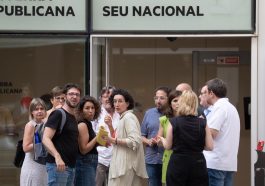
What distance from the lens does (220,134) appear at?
7.34 metres

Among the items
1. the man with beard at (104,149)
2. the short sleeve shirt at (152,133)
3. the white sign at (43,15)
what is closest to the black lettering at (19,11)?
the white sign at (43,15)

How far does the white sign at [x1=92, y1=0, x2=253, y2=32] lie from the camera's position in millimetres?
9609

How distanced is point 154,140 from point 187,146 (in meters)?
1.39

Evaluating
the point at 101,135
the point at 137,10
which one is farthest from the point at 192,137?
the point at 137,10

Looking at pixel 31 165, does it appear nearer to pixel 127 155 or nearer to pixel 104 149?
pixel 127 155

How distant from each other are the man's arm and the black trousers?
3.66 feet

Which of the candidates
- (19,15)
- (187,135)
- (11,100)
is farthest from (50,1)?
(187,135)

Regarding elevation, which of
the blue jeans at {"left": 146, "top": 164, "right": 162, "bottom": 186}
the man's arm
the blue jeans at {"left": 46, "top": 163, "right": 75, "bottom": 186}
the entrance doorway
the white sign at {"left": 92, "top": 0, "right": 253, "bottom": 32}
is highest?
the white sign at {"left": 92, "top": 0, "right": 253, "bottom": 32}

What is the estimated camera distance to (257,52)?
31.3 feet

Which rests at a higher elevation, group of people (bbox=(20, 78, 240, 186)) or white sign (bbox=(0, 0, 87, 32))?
white sign (bbox=(0, 0, 87, 32))

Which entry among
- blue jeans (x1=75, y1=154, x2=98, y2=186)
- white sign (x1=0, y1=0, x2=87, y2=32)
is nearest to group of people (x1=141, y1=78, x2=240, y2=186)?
blue jeans (x1=75, y1=154, x2=98, y2=186)

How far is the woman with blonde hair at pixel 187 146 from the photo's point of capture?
6.53m

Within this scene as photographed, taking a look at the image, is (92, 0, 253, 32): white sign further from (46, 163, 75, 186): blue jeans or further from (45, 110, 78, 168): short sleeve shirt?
(46, 163, 75, 186): blue jeans

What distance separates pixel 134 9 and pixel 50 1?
1.27m
